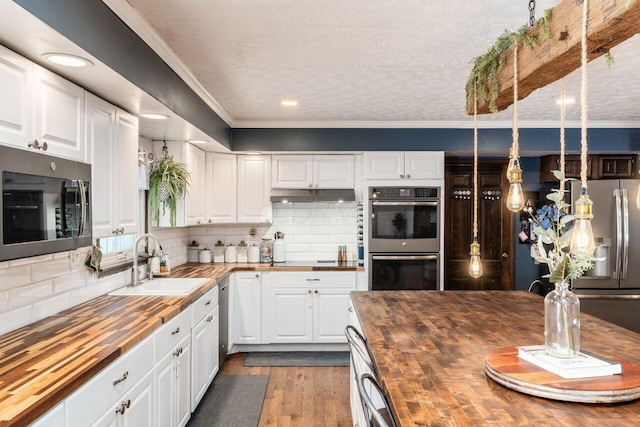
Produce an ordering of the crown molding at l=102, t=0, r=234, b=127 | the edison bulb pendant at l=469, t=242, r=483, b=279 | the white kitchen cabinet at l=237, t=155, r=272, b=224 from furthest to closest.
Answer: the white kitchen cabinet at l=237, t=155, r=272, b=224, the edison bulb pendant at l=469, t=242, r=483, b=279, the crown molding at l=102, t=0, r=234, b=127

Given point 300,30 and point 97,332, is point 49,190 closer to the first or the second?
point 97,332

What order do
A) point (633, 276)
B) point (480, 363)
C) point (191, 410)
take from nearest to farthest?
point (480, 363), point (191, 410), point (633, 276)

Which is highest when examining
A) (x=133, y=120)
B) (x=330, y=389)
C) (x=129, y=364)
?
(x=133, y=120)

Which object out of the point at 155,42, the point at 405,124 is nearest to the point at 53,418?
the point at 155,42

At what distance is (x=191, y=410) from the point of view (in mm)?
3041

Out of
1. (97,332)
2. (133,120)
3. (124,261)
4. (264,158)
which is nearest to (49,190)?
(97,332)

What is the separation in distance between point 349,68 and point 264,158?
2058 mm

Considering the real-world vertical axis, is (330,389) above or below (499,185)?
below

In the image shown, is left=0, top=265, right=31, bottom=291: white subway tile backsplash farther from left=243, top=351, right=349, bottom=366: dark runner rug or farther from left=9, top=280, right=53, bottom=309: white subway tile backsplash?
left=243, top=351, right=349, bottom=366: dark runner rug

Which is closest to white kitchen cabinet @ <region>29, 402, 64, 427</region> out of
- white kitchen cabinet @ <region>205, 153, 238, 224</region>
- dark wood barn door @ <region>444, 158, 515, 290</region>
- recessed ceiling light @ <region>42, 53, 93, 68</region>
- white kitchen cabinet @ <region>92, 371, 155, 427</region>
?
white kitchen cabinet @ <region>92, 371, 155, 427</region>

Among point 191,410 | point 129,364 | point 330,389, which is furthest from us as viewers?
point 330,389

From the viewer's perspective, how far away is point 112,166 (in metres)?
2.56

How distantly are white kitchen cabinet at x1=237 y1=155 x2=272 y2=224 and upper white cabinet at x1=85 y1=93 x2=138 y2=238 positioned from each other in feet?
6.31

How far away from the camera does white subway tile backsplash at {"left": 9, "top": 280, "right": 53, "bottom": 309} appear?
2.11m
